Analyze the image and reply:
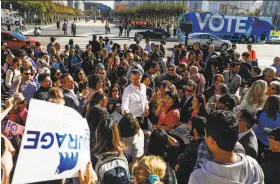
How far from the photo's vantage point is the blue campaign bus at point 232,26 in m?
29.8

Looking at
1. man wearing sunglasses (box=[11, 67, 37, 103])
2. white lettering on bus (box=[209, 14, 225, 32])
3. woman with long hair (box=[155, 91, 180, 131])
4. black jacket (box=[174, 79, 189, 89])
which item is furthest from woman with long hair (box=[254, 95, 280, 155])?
white lettering on bus (box=[209, 14, 225, 32])

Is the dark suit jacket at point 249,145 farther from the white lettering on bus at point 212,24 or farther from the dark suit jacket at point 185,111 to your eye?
the white lettering on bus at point 212,24

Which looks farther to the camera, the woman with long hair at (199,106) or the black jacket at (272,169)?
the woman with long hair at (199,106)

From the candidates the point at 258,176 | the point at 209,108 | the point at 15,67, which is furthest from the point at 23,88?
the point at 258,176

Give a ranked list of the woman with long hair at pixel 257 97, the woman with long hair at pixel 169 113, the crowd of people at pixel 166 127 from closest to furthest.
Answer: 1. the crowd of people at pixel 166 127
2. the woman with long hair at pixel 169 113
3. the woman with long hair at pixel 257 97

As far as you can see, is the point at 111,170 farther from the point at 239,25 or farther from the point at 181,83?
the point at 239,25

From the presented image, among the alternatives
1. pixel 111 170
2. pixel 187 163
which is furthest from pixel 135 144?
pixel 111 170

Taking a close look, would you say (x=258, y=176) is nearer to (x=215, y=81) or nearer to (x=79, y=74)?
(x=215, y=81)

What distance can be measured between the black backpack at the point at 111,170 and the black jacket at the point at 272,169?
4.64 feet

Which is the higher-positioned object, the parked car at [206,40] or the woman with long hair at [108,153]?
the parked car at [206,40]

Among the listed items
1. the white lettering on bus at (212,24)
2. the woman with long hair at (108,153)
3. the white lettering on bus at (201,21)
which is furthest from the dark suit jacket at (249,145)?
the white lettering on bus at (212,24)

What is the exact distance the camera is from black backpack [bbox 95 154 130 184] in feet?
7.58

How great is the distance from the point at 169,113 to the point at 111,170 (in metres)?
2.02

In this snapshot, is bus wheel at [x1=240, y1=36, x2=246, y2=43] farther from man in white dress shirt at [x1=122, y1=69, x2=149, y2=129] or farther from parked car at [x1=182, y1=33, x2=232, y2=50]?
man in white dress shirt at [x1=122, y1=69, x2=149, y2=129]
